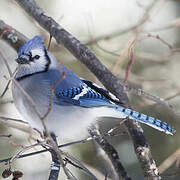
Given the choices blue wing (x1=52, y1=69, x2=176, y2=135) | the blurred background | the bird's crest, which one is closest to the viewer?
the bird's crest

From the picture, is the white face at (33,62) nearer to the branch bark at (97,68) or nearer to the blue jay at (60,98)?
the blue jay at (60,98)

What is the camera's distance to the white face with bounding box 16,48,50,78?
6.98ft

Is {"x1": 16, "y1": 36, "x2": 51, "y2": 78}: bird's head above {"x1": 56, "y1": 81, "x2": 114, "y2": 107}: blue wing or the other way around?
above

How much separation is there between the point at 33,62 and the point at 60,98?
28 centimetres

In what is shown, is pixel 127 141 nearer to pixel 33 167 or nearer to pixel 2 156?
pixel 33 167

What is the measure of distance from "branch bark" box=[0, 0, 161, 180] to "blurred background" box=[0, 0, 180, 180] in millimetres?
412

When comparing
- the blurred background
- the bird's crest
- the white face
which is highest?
the bird's crest

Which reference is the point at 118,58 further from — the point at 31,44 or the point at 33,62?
the point at 31,44

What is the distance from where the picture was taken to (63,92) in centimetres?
224

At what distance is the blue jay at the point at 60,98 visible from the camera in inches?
83.0

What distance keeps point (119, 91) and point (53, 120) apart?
0.48 m

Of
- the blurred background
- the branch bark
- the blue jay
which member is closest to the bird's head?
the blue jay

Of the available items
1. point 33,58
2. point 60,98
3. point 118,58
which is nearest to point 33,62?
point 33,58

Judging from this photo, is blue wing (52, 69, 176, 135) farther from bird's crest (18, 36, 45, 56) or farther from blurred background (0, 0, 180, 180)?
blurred background (0, 0, 180, 180)
